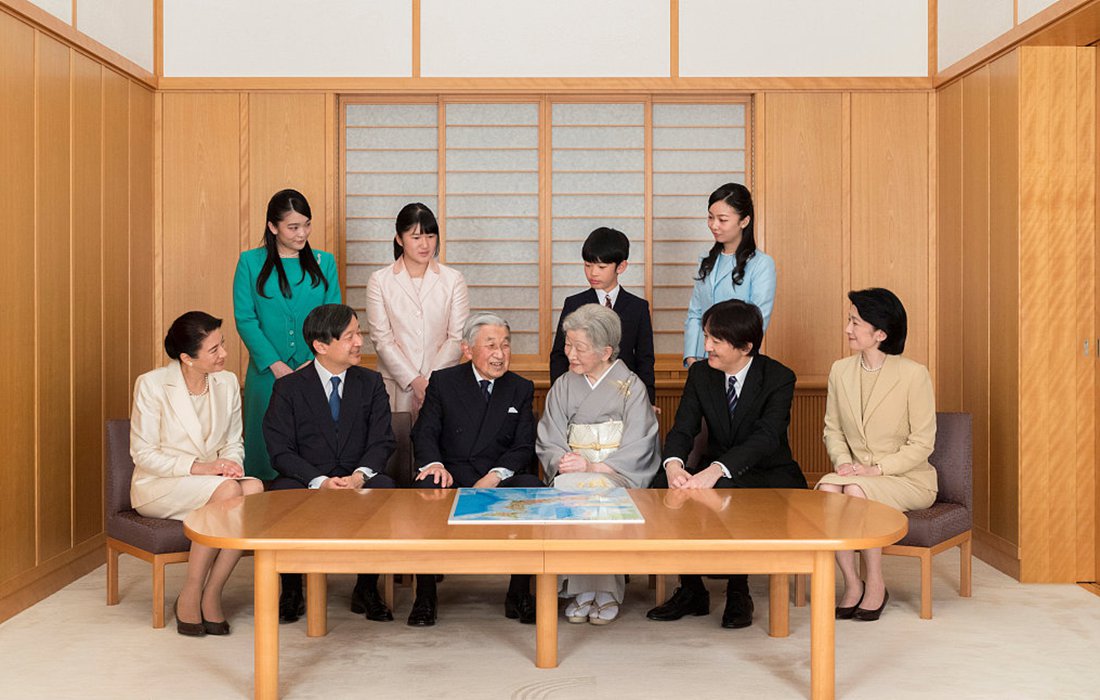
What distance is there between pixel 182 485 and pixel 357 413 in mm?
624

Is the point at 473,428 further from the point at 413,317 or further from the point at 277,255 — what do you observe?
the point at 277,255

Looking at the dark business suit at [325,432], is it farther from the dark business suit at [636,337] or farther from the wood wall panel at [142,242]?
the wood wall panel at [142,242]

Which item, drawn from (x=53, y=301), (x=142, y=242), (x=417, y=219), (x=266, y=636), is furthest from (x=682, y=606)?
(x=142, y=242)

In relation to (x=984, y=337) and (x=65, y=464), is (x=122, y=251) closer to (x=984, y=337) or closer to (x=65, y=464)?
(x=65, y=464)

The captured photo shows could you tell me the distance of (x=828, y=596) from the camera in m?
2.67

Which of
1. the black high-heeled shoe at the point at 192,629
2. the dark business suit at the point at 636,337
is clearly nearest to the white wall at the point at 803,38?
the dark business suit at the point at 636,337

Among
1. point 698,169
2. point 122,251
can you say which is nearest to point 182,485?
point 122,251

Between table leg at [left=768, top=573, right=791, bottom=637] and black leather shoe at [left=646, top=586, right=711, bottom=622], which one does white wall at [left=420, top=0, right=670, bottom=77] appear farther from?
table leg at [left=768, top=573, right=791, bottom=637]

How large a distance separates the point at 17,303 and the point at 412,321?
56.5 inches

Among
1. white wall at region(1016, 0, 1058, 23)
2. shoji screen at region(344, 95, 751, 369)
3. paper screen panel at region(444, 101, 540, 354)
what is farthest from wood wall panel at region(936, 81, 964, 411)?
paper screen panel at region(444, 101, 540, 354)

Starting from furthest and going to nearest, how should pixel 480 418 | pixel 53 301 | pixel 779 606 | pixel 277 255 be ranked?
pixel 277 255 < pixel 53 301 < pixel 480 418 < pixel 779 606

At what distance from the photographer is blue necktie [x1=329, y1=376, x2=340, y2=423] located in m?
3.78

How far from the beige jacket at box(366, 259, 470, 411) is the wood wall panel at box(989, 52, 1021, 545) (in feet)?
7.13

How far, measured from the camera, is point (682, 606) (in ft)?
12.0
